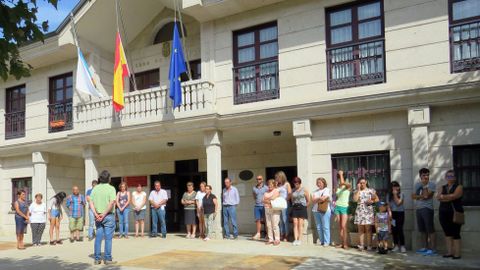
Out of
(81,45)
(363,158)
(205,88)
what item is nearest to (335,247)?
(363,158)

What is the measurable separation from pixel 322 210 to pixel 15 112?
12947 mm

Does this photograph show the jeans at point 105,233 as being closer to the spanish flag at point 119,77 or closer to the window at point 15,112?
the spanish flag at point 119,77

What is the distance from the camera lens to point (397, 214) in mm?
9906

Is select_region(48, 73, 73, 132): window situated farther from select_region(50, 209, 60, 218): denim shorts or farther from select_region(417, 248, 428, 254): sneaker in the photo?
select_region(417, 248, 428, 254): sneaker

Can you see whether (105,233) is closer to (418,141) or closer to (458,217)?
(458,217)

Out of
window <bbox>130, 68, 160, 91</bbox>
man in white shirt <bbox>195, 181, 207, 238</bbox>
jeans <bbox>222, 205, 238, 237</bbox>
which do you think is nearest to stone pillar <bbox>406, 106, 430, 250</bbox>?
jeans <bbox>222, 205, 238, 237</bbox>

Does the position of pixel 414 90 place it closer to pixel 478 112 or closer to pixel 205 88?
pixel 478 112

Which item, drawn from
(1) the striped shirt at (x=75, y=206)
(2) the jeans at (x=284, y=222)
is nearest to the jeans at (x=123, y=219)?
(1) the striped shirt at (x=75, y=206)

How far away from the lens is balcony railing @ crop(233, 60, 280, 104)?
41.0ft

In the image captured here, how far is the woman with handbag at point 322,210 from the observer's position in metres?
10.7

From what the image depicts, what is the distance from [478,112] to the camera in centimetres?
997

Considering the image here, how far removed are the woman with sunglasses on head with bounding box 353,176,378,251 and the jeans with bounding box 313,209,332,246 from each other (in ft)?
2.76

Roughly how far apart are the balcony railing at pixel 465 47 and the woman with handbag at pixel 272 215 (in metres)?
4.84

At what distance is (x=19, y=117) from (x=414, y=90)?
1436 cm
